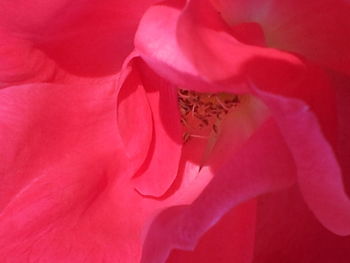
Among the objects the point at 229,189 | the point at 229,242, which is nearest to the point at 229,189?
the point at 229,189

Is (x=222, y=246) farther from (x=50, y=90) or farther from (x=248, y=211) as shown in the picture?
(x=50, y=90)

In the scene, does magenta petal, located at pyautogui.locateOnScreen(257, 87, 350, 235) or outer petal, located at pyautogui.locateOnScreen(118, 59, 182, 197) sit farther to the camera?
Answer: outer petal, located at pyautogui.locateOnScreen(118, 59, 182, 197)

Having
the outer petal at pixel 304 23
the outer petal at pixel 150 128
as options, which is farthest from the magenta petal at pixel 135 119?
the outer petal at pixel 304 23

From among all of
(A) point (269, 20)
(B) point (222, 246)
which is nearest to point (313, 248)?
(B) point (222, 246)

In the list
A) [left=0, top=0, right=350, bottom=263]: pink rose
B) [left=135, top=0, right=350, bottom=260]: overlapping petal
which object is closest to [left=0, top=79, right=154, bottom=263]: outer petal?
[left=0, top=0, right=350, bottom=263]: pink rose

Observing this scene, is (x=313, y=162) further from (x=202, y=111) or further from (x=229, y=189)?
(x=202, y=111)

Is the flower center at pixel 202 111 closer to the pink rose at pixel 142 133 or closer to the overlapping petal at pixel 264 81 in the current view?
the pink rose at pixel 142 133

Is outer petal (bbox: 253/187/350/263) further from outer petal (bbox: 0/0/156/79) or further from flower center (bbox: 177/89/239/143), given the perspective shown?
outer petal (bbox: 0/0/156/79)
